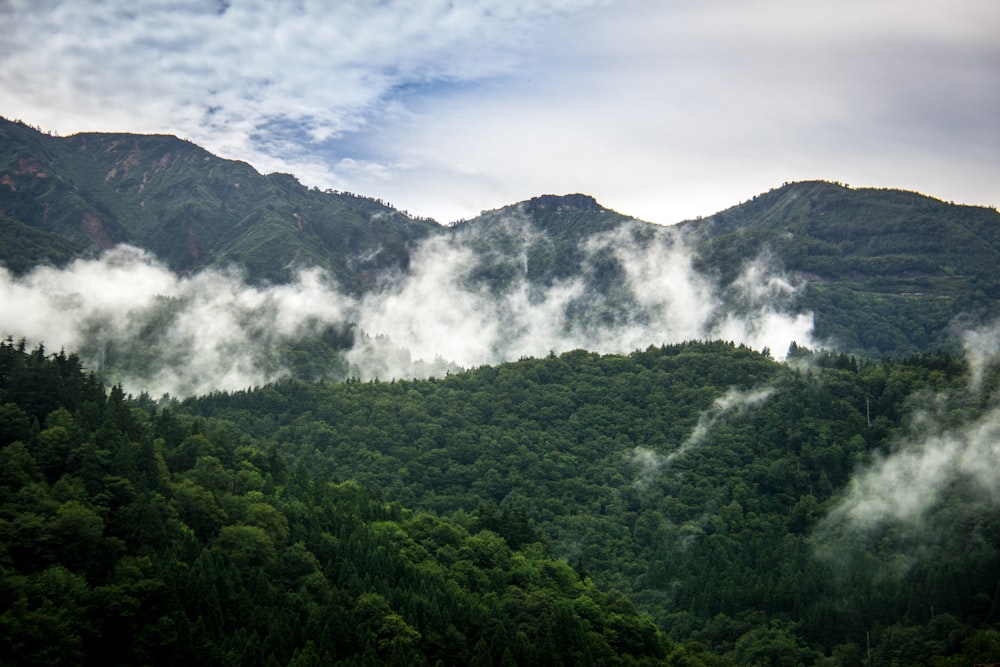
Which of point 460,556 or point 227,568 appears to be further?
point 460,556

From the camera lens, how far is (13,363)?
12025 cm

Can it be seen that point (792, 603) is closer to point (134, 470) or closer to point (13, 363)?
point (134, 470)

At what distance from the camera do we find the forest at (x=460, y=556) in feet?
287

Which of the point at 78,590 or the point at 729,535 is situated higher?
the point at 78,590

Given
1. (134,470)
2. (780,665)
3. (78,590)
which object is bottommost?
(780,665)

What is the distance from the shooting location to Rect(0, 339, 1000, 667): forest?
8738 cm

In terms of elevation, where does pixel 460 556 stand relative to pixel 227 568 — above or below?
below

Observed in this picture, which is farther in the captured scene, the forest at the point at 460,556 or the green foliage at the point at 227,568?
the forest at the point at 460,556

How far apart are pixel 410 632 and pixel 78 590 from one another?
32.3m

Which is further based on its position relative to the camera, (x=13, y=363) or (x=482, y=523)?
(x=482, y=523)

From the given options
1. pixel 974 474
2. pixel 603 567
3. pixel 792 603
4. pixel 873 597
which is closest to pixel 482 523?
pixel 603 567

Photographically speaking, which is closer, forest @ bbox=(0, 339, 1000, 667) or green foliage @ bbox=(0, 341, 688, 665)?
green foliage @ bbox=(0, 341, 688, 665)

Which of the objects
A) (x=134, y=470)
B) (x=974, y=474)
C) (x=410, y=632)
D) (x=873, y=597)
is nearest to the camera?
(x=410, y=632)

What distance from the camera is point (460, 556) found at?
422 feet
